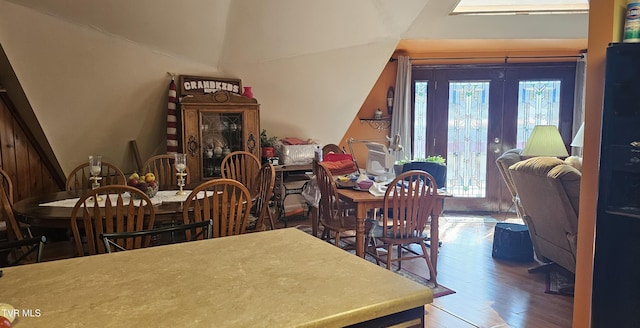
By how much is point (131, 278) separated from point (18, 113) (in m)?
3.67

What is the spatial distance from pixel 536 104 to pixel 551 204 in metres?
3.09

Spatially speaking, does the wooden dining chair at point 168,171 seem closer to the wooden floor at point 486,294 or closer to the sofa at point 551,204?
the wooden floor at point 486,294

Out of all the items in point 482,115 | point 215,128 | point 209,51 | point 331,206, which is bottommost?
point 331,206

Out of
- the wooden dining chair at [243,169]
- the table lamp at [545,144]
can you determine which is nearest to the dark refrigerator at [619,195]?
the table lamp at [545,144]

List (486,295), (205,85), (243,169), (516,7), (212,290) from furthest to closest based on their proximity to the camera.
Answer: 1. (516,7)
2. (205,85)
3. (243,169)
4. (486,295)
5. (212,290)

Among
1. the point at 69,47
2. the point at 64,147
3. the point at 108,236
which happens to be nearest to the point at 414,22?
the point at 69,47

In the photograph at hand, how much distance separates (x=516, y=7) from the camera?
16.9 feet

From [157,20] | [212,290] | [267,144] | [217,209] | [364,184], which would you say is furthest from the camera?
[267,144]

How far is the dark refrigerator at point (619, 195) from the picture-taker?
1.97 meters

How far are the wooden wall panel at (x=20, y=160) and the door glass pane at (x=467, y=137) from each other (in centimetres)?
459

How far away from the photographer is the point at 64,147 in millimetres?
4145

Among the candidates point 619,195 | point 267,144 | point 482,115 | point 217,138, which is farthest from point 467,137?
point 619,195

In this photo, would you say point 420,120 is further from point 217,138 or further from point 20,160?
point 20,160

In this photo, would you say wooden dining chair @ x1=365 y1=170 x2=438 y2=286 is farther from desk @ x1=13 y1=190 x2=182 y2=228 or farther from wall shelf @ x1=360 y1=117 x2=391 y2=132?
wall shelf @ x1=360 y1=117 x2=391 y2=132
